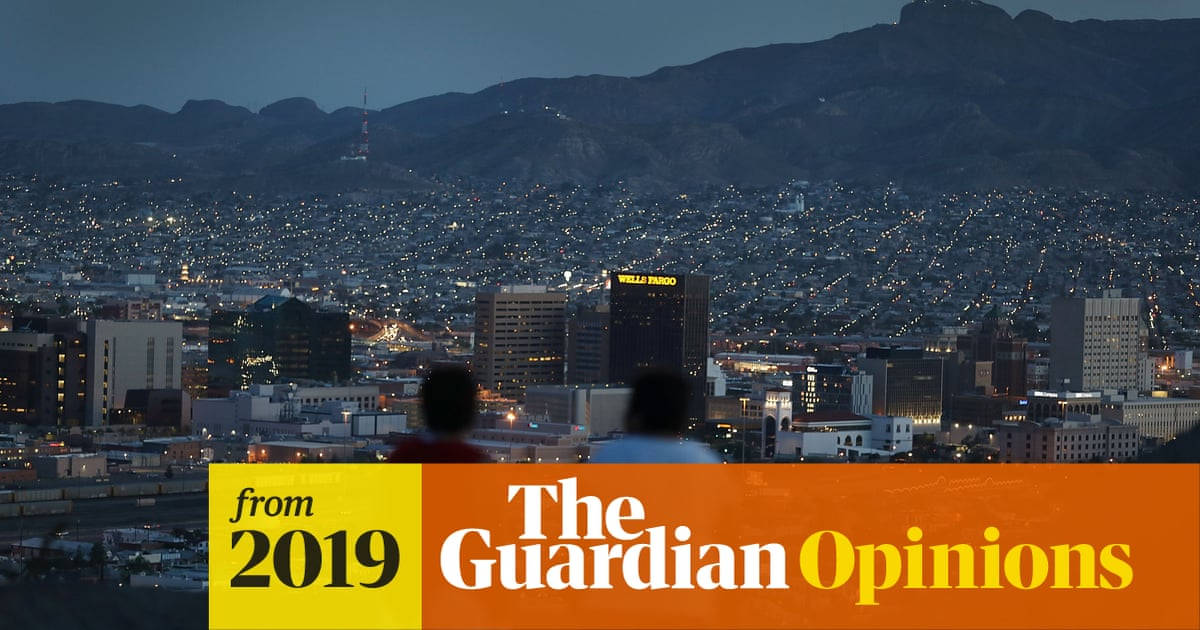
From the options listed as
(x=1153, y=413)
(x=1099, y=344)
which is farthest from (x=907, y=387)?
(x=1099, y=344)

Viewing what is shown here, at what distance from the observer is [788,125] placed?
111 metres

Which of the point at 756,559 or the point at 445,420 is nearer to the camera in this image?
the point at 445,420

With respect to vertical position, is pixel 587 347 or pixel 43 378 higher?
pixel 587 347

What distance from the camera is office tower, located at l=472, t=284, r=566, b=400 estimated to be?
52500 mm

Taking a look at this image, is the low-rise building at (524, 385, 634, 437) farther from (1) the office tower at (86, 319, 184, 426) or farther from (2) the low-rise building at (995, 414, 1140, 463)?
(1) the office tower at (86, 319, 184, 426)

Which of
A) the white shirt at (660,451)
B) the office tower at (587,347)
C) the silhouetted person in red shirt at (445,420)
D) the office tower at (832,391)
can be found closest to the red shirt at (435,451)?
the silhouetted person in red shirt at (445,420)

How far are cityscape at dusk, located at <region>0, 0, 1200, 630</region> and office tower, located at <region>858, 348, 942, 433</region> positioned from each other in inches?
3.7

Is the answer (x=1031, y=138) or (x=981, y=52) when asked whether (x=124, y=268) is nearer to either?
(x=1031, y=138)

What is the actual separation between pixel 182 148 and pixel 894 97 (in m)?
34.1

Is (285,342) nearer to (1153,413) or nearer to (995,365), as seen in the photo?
(995,365)

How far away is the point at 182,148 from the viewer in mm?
111125

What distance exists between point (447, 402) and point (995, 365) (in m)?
50.0

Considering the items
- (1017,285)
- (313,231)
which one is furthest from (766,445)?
(313,231)

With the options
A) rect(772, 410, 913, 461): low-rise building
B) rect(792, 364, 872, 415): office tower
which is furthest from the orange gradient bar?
rect(792, 364, 872, 415): office tower
